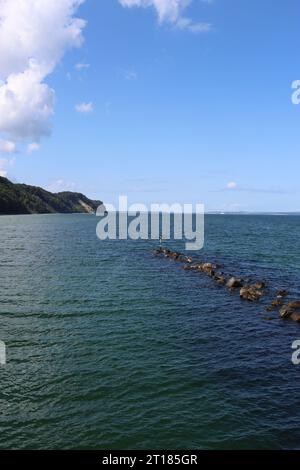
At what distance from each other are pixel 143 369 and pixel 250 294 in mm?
20126

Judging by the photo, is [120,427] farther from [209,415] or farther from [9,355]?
[9,355]

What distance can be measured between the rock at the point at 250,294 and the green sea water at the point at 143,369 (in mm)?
972

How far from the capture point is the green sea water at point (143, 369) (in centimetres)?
1623

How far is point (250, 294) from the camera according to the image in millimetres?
39344

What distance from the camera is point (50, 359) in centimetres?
2319

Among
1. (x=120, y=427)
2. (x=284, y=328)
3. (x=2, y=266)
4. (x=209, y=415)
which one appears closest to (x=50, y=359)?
(x=120, y=427)

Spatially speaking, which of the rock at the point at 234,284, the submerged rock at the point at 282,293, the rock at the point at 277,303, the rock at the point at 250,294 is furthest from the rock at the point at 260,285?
the rock at the point at 277,303

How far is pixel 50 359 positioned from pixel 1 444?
783cm

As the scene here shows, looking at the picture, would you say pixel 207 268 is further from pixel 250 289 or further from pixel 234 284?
pixel 250 289

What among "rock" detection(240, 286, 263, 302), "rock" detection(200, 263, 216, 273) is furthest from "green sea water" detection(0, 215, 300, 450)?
"rock" detection(200, 263, 216, 273)

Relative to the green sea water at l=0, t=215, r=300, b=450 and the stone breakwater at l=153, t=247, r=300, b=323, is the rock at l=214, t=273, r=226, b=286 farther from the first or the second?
the green sea water at l=0, t=215, r=300, b=450

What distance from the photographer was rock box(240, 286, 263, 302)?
38.5 m

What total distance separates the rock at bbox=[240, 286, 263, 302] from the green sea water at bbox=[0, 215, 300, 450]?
972mm

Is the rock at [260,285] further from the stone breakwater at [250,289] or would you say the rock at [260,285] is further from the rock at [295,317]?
the rock at [295,317]
